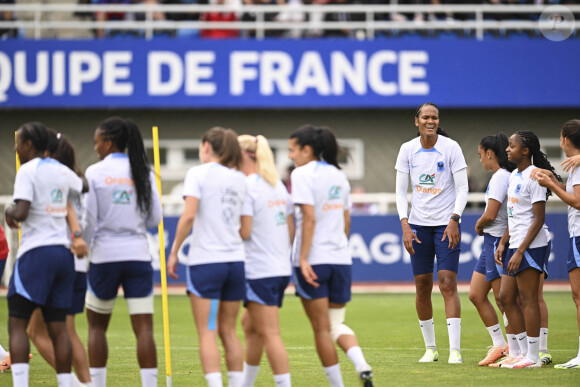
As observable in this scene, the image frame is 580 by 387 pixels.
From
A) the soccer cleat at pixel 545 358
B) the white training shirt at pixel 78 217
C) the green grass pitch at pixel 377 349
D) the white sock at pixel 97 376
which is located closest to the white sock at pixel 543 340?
the soccer cleat at pixel 545 358

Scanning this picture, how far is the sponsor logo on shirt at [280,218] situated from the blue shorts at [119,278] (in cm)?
104

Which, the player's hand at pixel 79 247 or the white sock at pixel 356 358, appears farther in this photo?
the white sock at pixel 356 358

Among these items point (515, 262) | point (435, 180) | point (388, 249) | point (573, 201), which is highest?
point (435, 180)

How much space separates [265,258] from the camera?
7117 millimetres

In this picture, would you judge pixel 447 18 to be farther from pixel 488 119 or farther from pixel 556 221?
pixel 556 221

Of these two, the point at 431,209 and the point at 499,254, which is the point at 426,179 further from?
the point at 499,254

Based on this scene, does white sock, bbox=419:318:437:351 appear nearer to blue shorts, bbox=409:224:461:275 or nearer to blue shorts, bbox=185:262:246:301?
blue shorts, bbox=409:224:461:275

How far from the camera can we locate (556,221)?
19.6 meters

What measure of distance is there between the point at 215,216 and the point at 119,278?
35.1 inches

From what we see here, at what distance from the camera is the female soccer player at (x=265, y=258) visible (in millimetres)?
7012

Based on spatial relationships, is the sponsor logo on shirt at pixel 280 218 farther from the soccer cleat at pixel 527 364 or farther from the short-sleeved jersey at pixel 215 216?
the soccer cleat at pixel 527 364

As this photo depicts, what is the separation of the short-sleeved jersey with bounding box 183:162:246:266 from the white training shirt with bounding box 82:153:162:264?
0.47m

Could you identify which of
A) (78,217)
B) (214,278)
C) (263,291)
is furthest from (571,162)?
(78,217)

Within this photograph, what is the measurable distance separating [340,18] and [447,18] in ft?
8.45
